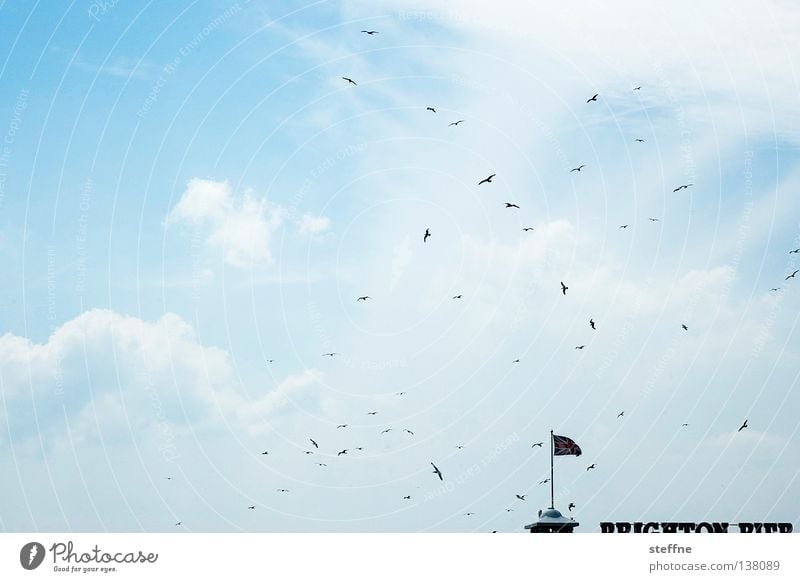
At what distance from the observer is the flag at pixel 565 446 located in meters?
138
